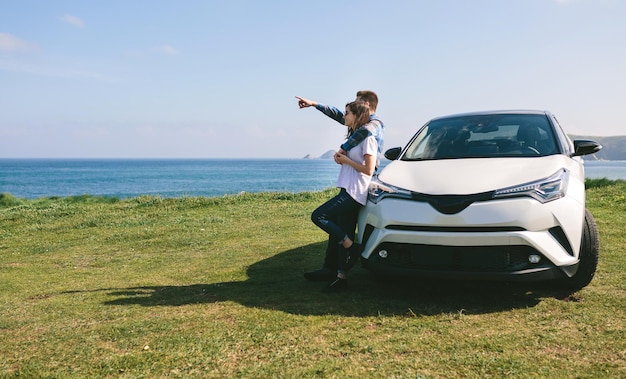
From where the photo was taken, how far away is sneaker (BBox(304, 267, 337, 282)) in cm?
517

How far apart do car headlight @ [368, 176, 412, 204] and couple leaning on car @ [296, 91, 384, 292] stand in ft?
0.32

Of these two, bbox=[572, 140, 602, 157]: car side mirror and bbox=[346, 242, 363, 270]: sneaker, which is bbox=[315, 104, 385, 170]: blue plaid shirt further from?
bbox=[572, 140, 602, 157]: car side mirror

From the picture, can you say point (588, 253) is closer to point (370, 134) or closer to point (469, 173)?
point (469, 173)

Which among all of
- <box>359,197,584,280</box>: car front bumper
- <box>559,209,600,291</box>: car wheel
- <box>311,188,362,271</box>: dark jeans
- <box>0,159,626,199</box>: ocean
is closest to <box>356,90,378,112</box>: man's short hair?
<box>311,188,362,271</box>: dark jeans

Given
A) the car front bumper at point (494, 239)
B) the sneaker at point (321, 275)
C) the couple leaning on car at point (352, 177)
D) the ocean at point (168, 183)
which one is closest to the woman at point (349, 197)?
the couple leaning on car at point (352, 177)

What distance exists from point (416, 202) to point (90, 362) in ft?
8.72

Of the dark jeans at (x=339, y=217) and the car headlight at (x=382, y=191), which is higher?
the car headlight at (x=382, y=191)

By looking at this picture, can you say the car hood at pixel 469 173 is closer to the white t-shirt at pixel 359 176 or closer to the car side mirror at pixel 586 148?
the white t-shirt at pixel 359 176

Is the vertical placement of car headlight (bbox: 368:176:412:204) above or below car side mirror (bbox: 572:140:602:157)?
below

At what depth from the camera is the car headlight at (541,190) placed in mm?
3789

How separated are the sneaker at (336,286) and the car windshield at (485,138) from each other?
1468 mm

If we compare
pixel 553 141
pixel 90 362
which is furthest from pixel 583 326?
pixel 90 362

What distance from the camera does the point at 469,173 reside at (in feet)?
13.7

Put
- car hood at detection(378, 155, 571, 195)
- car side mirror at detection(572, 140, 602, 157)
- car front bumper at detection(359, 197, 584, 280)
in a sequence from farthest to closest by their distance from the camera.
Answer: car side mirror at detection(572, 140, 602, 157)
car hood at detection(378, 155, 571, 195)
car front bumper at detection(359, 197, 584, 280)
